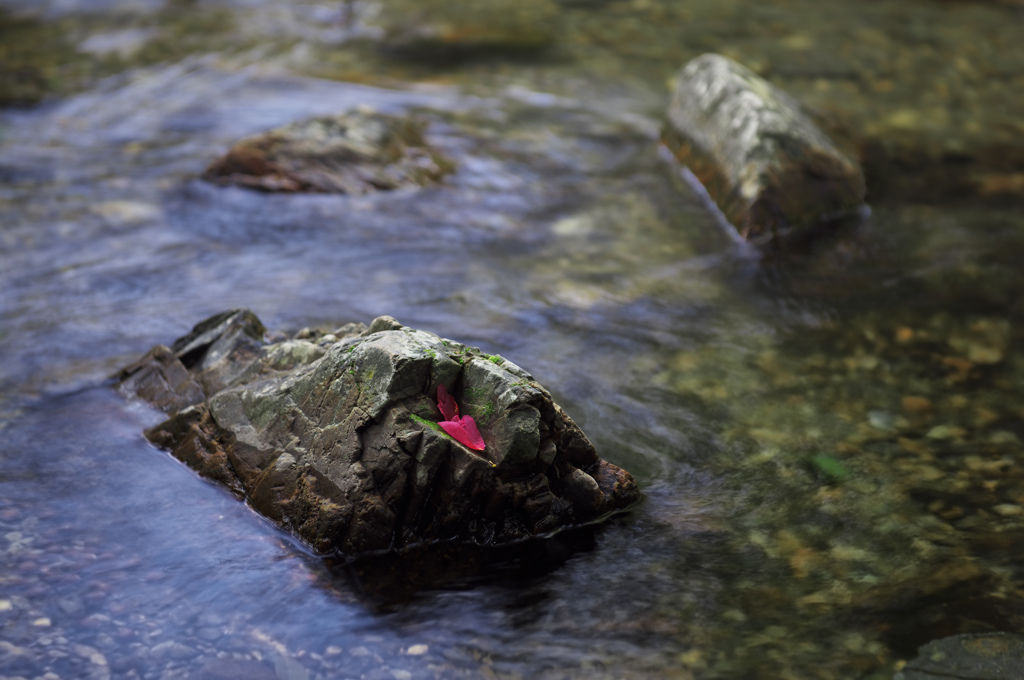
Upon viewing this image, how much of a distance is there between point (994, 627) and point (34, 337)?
4.61 m

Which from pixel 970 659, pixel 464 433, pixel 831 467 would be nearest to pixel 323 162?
pixel 464 433

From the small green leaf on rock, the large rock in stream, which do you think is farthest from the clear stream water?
the large rock in stream

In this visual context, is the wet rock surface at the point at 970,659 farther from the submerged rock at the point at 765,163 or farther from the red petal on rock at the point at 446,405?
the submerged rock at the point at 765,163

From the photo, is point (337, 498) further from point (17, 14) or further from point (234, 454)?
point (17, 14)

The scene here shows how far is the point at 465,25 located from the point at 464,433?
294 inches

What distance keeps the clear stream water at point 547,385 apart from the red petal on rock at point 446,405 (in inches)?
23.3

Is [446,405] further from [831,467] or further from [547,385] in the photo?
[831,467]

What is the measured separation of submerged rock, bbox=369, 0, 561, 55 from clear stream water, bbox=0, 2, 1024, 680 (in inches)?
44.2

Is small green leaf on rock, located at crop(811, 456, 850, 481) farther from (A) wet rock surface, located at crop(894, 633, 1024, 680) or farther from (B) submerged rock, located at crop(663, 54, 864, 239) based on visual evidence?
(B) submerged rock, located at crop(663, 54, 864, 239)

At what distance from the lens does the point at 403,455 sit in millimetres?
3197

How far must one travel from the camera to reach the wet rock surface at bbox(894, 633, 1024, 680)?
277 centimetres

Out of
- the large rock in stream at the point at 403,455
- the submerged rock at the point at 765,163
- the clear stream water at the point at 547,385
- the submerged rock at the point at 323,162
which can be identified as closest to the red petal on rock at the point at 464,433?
the large rock in stream at the point at 403,455

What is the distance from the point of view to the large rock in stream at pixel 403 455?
323 centimetres

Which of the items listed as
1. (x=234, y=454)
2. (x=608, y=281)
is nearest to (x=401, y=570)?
(x=234, y=454)
